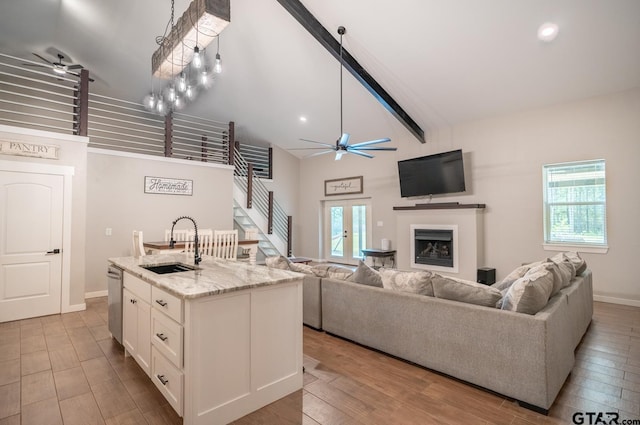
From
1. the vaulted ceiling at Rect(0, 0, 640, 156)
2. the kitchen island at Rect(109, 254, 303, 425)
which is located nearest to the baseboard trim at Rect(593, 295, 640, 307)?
the vaulted ceiling at Rect(0, 0, 640, 156)

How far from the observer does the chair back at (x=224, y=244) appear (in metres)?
4.88

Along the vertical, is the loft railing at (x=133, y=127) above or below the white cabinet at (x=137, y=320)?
above

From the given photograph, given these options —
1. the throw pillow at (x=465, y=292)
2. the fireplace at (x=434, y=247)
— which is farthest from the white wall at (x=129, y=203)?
the throw pillow at (x=465, y=292)

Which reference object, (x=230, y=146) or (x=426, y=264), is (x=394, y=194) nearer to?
(x=426, y=264)

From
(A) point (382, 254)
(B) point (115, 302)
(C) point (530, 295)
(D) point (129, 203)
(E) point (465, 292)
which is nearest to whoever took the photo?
(C) point (530, 295)

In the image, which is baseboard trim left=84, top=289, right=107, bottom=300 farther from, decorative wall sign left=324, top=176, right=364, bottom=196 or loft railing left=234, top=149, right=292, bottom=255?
decorative wall sign left=324, top=176, right=364, bottom=196

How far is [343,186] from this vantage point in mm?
8539

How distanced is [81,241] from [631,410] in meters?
6.10

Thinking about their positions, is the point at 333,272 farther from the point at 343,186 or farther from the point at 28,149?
the point at 343,186

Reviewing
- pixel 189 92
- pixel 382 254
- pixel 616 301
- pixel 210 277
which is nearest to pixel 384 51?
pixel 189 92

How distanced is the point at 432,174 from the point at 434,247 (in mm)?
1512

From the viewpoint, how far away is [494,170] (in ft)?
19.5

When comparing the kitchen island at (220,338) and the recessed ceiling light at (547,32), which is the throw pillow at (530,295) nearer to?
the kitchen island at (220,338)

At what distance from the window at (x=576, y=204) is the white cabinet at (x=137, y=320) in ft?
19.5
